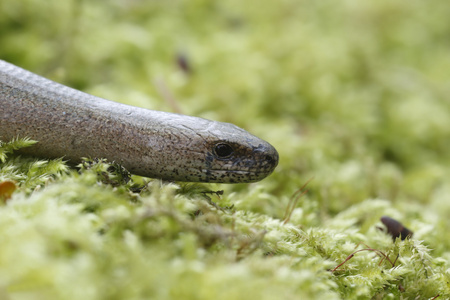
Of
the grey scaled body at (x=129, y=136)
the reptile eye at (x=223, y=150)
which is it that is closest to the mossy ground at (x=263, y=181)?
the grey scaled body at (x=129, y=136)

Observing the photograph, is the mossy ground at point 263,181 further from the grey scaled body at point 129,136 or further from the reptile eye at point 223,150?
the reptile eye at point 223,150

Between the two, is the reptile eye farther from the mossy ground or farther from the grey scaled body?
the mossy ground

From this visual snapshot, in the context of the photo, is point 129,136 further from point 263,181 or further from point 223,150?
point 263,181

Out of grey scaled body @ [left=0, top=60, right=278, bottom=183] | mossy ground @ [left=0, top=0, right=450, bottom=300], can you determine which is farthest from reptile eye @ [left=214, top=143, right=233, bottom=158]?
mossy ground @ [left=0, top=0, right=450, bottom=300]

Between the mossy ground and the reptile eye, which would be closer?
the mossy ground

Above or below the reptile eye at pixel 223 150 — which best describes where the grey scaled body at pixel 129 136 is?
below

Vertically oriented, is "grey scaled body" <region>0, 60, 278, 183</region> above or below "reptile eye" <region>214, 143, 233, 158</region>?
below
